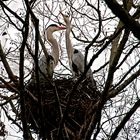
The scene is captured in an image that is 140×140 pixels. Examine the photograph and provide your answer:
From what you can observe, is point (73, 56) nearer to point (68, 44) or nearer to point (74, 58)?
point (74, 58)

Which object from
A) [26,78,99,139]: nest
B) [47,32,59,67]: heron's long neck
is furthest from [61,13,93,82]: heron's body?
[26,78,99,139]: nest

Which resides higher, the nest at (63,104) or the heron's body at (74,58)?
the heron's body at (74,58)

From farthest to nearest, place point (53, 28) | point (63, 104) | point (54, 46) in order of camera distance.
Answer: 1. point (53, 28)
2. point (54, 46)
3. point (63, 104)

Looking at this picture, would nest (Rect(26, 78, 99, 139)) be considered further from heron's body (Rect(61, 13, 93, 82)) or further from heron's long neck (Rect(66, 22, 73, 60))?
heron's long neck (Rect(66, 22, 73, 60))

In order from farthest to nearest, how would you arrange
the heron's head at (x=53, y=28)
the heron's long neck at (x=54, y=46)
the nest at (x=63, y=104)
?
the heron's head at (x=53, y=28), the heron's long neck at (x=54, y=46), the nest at (x=63, y=104)

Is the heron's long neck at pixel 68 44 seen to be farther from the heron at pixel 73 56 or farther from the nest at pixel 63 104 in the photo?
the nest at pixel 63 104

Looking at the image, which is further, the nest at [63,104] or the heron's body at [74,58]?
the heron's body at [74,58]

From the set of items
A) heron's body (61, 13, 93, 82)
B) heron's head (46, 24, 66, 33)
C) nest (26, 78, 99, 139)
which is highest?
heron's head (46, 24, 66, 33)

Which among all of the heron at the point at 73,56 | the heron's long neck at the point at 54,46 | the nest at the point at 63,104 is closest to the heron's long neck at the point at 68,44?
the heron at the point at 73,56

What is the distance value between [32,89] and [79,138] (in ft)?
6.20

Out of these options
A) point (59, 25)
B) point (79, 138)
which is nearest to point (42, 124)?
point (79, 138)

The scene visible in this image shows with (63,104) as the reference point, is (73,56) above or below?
above

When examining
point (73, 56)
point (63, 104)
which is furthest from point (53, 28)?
point (63, 104)

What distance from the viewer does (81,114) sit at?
177 inches
